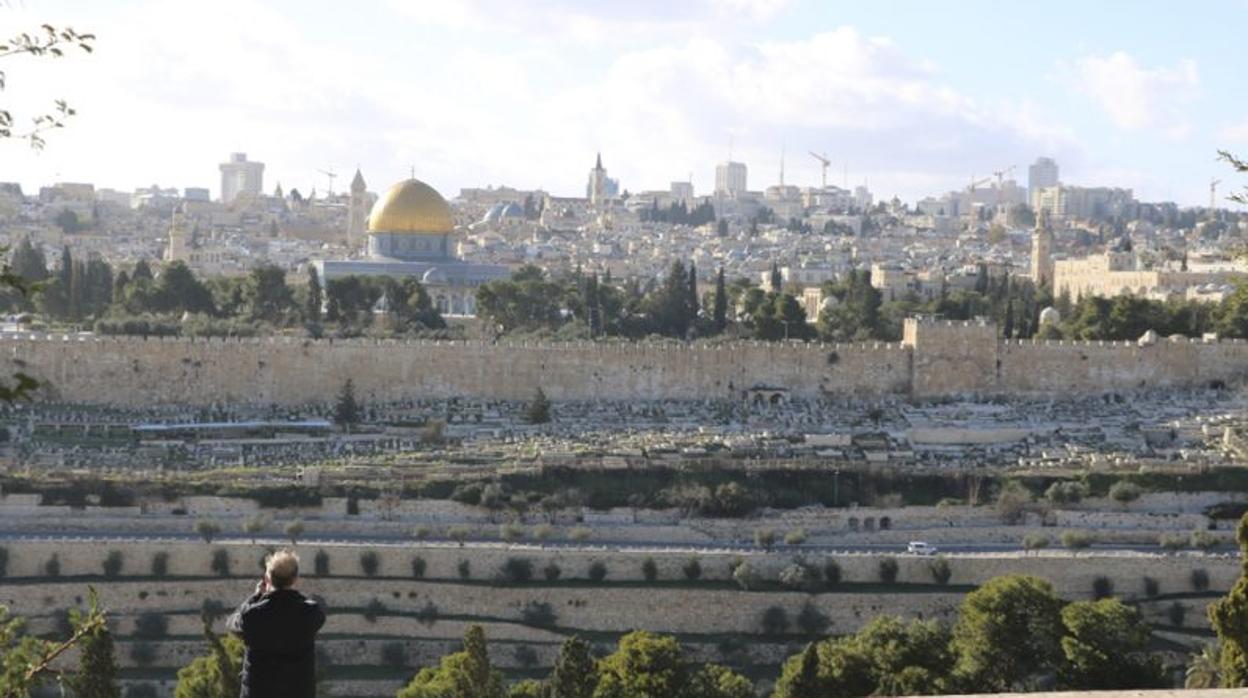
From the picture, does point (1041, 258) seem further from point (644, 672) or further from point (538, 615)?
point (644, 672)

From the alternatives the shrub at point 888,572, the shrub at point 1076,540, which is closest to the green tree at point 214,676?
the shrub at point 888,572

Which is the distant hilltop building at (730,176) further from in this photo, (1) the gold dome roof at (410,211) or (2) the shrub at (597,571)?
(2) the shrub at (597,571)

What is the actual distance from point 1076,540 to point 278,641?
1983 centimetres

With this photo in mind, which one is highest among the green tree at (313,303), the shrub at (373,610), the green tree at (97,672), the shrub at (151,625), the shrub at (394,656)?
the green tree at (313,303)

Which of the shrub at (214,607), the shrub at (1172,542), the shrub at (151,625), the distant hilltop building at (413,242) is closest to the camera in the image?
the shrub at (151,625)

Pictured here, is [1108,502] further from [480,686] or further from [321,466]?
[480,686]

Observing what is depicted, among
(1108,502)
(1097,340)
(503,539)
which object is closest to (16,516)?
(503,539)

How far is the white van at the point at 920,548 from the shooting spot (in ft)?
82.6

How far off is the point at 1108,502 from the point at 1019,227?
10247cm

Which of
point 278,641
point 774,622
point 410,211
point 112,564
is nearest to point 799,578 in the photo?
point 774,622

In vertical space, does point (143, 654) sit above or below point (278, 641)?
below

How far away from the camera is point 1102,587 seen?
2431 cm

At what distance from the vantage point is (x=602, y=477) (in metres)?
28.0

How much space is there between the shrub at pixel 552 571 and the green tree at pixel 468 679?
530 centimetres
